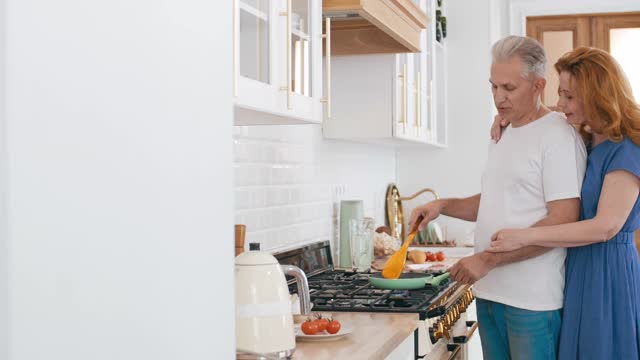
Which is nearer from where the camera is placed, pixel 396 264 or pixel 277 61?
pixel 277 61

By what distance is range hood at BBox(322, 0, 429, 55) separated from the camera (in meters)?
2.79

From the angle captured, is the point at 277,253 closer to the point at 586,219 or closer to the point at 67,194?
the point at 586,219

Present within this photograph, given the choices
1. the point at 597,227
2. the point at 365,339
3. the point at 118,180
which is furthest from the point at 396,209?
the point at 118,180

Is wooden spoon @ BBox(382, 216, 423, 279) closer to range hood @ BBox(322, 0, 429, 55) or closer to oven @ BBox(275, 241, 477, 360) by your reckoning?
oven @ BBox(275, 241, 477, 360)

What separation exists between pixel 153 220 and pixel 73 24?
0.76 ft

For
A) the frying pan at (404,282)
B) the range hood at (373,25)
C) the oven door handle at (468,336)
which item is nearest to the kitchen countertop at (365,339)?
the frying pan at (404,282)

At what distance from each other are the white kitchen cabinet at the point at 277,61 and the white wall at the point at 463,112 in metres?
2.95

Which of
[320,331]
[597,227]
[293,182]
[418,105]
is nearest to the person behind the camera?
[320,331]

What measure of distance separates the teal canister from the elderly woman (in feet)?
4.36

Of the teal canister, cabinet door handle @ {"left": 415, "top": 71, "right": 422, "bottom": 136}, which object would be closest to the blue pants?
the teal canister

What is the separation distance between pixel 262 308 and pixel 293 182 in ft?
5.99

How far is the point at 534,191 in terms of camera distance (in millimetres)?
2668

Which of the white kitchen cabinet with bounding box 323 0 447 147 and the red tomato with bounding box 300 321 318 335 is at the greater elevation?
the white kitchen cabinet with bounding box 323 0 447 147

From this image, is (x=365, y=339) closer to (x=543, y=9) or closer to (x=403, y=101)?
(x=403, y=101)
